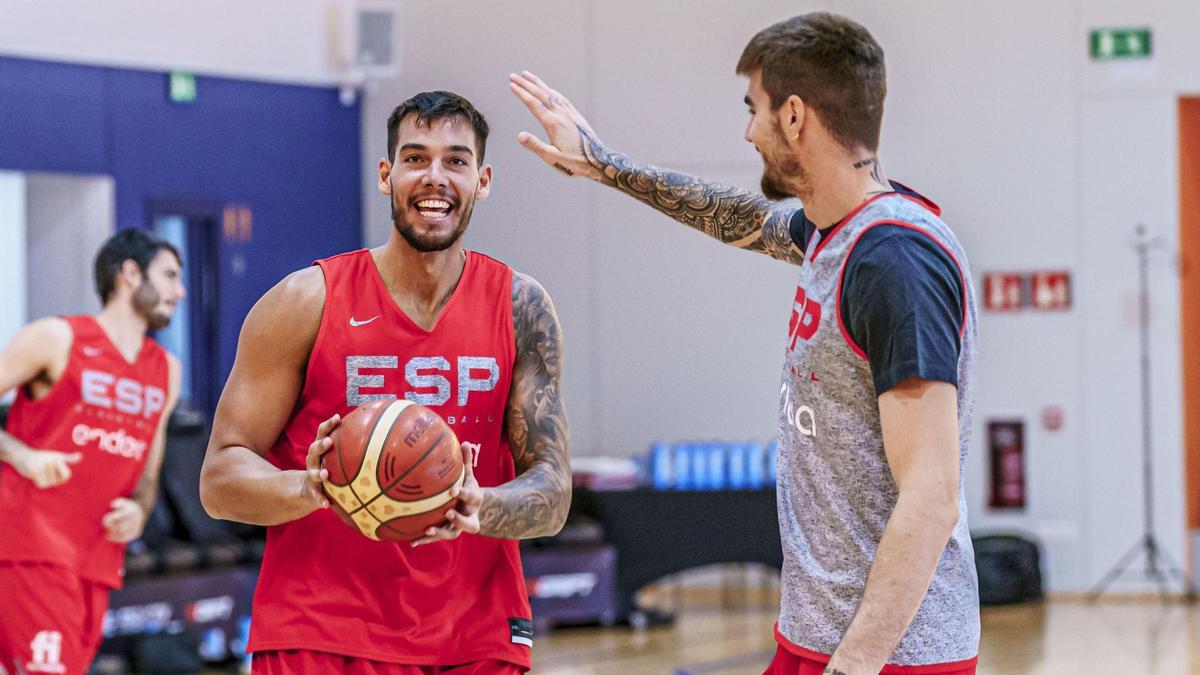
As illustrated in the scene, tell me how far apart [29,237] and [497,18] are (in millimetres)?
3558

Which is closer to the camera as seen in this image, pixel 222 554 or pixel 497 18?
pixel 222 554

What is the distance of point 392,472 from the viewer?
2652 mm

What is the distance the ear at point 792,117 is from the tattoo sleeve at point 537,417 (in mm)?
880

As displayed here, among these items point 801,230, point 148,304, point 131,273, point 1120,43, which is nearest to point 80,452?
point 148,304

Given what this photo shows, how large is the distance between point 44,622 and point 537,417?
2.95m

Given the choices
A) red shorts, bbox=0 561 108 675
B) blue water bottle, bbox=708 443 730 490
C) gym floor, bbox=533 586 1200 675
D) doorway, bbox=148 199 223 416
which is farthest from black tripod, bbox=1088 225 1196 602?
red shorts, bbox=0 561 108 675

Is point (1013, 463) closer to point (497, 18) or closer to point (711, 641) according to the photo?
point (711, 641)

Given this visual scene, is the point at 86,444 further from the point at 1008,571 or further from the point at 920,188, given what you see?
the point at 920,188

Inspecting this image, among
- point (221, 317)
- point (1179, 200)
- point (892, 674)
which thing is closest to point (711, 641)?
point (221, 317)

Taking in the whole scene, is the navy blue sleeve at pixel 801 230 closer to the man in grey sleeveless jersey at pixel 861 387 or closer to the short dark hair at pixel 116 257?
the man in grey sleeveless jersey at pixel 861 387

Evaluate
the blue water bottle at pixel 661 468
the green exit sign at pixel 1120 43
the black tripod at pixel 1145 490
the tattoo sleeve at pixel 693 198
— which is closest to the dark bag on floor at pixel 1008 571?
the black tripod at pixel 1145 490

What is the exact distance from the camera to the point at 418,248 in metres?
3.11

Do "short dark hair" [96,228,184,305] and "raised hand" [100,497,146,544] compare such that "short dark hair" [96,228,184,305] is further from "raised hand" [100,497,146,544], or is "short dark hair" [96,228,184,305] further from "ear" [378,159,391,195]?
"ear" [378,159,391,195]

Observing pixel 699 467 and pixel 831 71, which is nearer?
pixel 831 71
